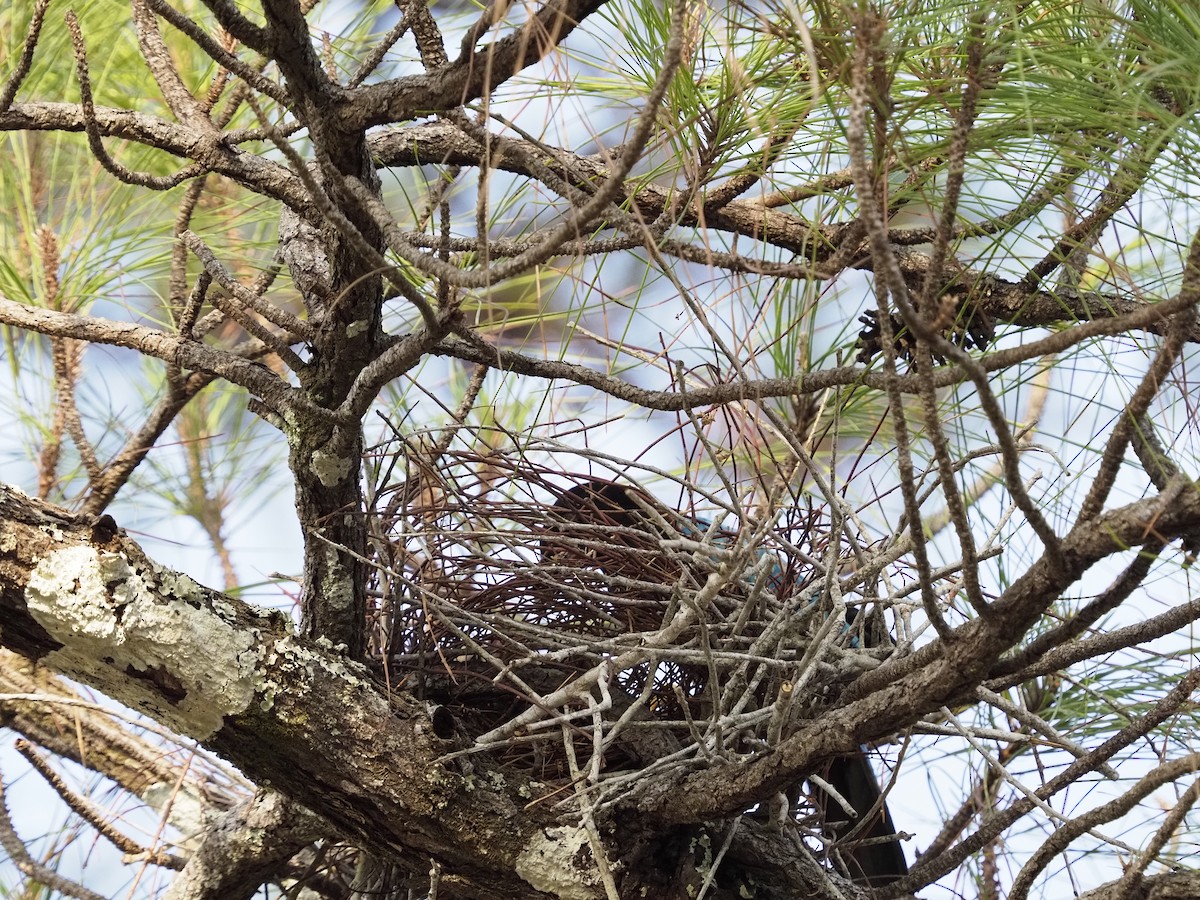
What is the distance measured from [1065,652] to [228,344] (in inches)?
59.3

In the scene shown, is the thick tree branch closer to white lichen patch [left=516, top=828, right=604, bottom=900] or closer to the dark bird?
white lichen patch [left=516, top=828, right=604, bottom=900]

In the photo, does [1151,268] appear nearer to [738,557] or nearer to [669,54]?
[738,557]

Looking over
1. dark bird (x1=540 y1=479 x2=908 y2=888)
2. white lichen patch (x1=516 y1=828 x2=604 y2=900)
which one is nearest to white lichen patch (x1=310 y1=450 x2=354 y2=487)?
dark bird (x1=540 y1=479 x2=908 y2=888)

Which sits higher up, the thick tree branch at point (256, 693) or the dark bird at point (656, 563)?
the dark bird at point (656, 563)

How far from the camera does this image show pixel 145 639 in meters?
0.82

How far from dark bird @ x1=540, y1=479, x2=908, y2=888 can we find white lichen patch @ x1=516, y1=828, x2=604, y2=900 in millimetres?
247

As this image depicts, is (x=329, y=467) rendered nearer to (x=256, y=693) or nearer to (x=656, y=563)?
(x=256, y=693)

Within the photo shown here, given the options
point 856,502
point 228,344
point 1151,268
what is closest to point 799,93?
point 1151,268

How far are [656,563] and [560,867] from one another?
0.30m

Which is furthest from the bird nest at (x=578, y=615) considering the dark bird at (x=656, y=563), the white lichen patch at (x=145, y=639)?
the white lichen patch at (x=145, y=639)

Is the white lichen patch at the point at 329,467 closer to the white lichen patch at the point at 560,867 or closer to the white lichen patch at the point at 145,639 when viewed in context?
the white lichen patch at the point at 145,639

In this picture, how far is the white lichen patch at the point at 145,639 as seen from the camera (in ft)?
2.62

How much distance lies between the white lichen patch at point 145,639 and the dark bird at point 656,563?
31cm

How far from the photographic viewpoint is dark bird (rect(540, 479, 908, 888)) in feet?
3.59
